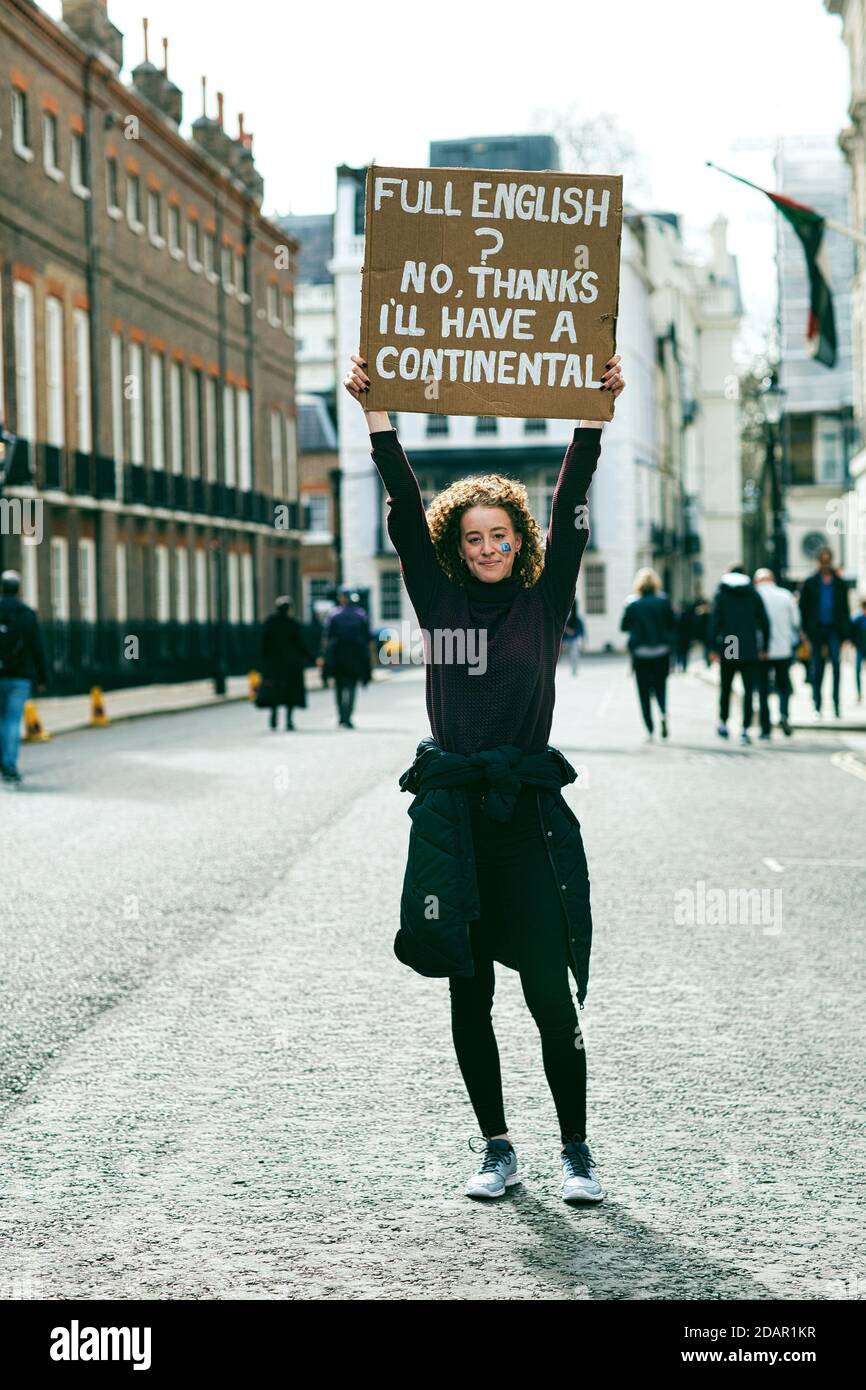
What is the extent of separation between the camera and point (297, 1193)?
16.9 feet

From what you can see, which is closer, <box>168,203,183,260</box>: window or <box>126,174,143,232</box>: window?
<box>126,174,143,232</box>: window

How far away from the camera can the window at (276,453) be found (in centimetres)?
5894

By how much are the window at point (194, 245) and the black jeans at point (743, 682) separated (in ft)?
99.7

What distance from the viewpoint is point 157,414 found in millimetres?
46656

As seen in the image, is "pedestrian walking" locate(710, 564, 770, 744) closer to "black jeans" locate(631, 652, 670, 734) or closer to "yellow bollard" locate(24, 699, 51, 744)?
"black jeans" locate(631, 652, 670, 734)

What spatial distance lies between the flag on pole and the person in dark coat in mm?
7270

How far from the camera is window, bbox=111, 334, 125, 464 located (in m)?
42.7

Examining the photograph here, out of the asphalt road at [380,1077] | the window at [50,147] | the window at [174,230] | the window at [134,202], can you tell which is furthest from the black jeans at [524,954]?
the window at [174,230]

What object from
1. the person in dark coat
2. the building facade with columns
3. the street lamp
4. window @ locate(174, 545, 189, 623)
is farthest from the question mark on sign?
window @ locate(174, 545, 189, 623)

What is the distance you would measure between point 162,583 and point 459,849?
138 feet

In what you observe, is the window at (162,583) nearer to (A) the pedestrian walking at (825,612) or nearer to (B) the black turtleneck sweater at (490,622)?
(A) the pedestrian walking at (825,612)

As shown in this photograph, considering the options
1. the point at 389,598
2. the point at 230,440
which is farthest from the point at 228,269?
the point at 389,598
